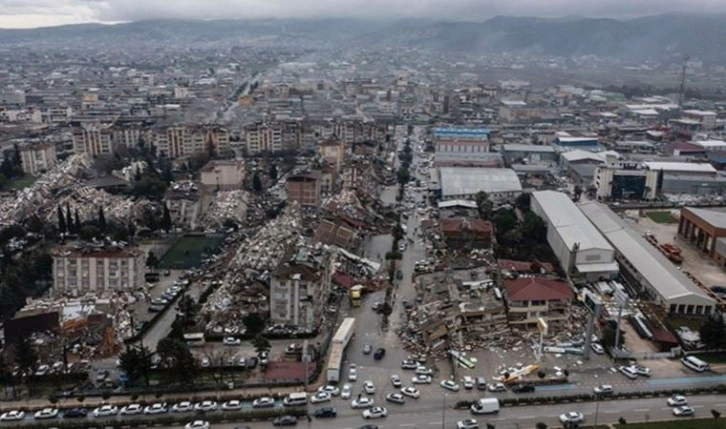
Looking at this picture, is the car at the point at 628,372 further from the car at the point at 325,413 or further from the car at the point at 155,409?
the car at the point at 155,409

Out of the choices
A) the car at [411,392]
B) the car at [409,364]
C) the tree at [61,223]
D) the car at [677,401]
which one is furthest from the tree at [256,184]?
the car at [677,401]

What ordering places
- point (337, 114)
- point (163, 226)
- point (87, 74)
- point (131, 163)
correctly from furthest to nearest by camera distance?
point (87, 74)
point (337, 114)
point (131, 163)
point (163, 226)

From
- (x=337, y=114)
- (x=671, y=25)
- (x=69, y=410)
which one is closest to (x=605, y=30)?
(x=671, y=25)

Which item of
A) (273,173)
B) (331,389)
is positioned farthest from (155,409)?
(273,173)

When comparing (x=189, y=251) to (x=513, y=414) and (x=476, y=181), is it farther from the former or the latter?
(x=476, y=181)

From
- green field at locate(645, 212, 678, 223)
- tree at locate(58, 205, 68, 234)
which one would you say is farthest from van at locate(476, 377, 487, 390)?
tree at locate(58, 205, 68, 234)

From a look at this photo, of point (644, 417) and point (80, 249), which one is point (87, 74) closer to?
point (80, 249)
